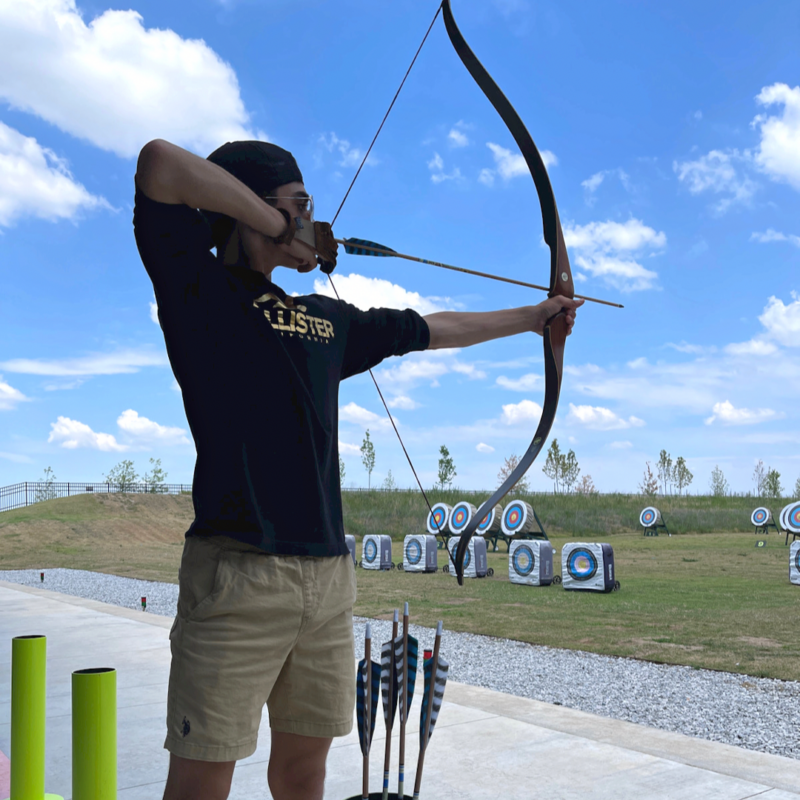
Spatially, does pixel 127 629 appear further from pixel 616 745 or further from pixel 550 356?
pixel 550 356

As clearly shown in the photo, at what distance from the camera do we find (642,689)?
4.59 metres

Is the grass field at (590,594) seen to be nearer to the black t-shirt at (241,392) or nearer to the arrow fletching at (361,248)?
the arrow fletching at (361,248)

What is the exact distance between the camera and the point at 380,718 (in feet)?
11.3

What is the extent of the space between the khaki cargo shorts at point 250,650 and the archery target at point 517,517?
51.3 feet

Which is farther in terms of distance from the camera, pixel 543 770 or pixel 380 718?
pixel 380 718

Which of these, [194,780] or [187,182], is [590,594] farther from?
[187,182]

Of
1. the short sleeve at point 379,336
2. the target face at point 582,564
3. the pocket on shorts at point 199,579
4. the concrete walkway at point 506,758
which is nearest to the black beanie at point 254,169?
the short sleeve at point 379,336

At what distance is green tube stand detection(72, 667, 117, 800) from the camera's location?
1895 mm

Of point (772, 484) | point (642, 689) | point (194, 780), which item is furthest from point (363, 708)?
point (772, 484)

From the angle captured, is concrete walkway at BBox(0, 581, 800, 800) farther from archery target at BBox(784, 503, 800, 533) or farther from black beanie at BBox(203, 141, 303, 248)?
archery target at BBox(784, 503, 800, 533)

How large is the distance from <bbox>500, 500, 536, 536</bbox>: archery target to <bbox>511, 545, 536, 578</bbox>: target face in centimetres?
581

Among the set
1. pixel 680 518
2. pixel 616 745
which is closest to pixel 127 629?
pixel 616 745

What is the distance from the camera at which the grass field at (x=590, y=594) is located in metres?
6.15

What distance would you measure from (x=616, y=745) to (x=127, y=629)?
428cm
